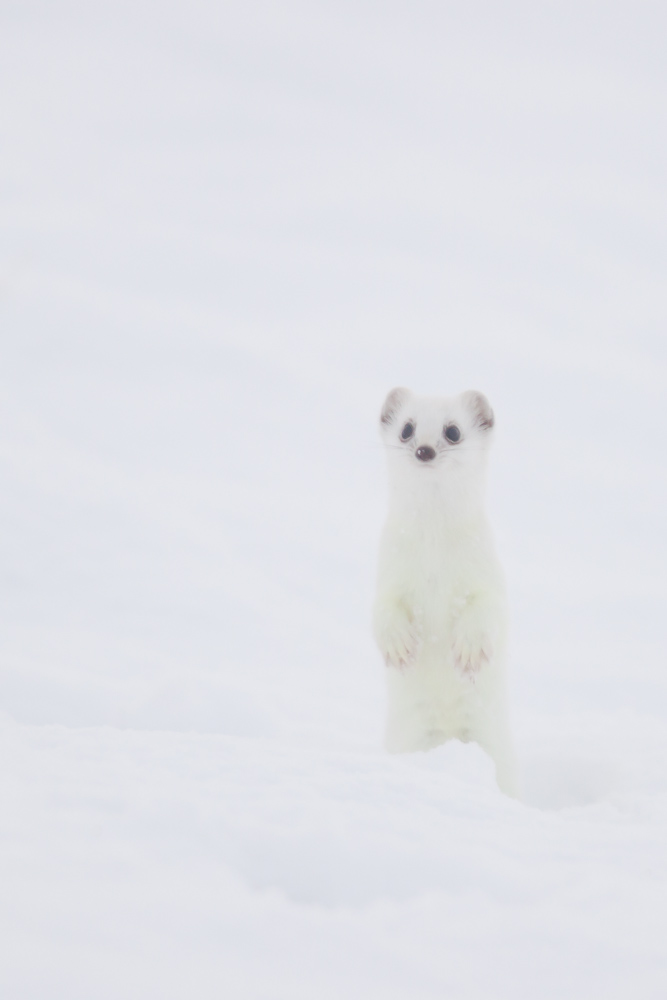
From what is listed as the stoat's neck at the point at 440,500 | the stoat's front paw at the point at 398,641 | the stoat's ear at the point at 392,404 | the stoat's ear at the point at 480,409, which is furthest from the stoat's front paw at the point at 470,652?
the stoat's ear at the point at 392,404

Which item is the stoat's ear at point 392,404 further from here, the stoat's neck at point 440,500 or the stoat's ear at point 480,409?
the stoat's neck at point 440,500

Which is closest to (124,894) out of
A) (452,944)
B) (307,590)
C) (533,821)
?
(452,944)

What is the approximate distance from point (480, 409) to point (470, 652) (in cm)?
141

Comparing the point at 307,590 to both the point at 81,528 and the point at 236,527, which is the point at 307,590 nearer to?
the point at 236,527

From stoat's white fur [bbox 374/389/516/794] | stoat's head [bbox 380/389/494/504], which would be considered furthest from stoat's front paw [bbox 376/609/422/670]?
stoat's head [bbox 380/389/494/504]

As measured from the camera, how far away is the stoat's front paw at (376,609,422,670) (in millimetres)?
4316

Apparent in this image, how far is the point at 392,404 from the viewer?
509 cm

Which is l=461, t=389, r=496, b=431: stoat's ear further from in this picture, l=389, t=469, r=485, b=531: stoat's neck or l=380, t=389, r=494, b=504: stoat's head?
l=389, t=469, r=485, b=531: stoat's neck

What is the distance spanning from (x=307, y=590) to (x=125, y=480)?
3.25 metres

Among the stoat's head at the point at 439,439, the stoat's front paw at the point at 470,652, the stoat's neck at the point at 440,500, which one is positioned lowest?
the stoat's front paw at the point at 470,652

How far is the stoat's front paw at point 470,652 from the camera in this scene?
13.9 ft

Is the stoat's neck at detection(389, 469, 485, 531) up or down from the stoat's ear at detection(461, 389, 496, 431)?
down

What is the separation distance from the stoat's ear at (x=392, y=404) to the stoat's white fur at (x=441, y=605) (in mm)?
325

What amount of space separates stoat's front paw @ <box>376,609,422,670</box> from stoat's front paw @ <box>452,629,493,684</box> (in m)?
0.21
